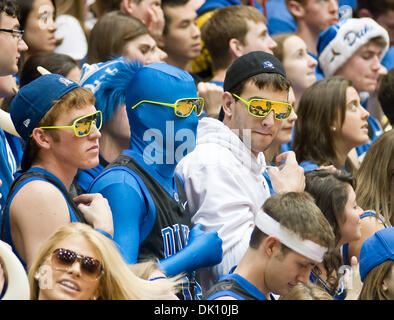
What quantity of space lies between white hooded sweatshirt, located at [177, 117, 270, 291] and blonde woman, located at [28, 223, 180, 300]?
1.09m

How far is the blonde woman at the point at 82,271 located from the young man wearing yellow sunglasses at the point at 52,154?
0.35 meters

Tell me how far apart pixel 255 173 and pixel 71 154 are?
1.37 meters

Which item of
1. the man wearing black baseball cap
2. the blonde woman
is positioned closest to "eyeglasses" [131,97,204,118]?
the man wearing black baseball cap

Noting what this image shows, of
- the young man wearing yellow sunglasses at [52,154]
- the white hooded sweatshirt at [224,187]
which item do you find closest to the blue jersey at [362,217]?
the white hooded sweatshirt at [224,187]

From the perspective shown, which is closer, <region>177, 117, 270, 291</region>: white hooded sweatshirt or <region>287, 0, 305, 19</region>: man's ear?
<region>177, 117, 270, 291</region>: white hooded sweatshirt

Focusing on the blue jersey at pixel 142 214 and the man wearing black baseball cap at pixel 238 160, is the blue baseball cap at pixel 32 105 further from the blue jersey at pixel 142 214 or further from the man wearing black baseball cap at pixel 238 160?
the man wearing black baseball cap at pixel 238 160

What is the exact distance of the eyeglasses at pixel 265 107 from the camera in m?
5.58

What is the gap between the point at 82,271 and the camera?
401cm

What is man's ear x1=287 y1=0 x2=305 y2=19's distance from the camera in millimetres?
9266

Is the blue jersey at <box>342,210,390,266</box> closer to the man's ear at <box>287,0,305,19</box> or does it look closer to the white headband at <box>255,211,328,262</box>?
the white headband at <box>255,211,328,262</box>

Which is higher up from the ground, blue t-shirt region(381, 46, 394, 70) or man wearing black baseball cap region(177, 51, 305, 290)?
man wearing black baseball cap region(177, 51, 305, 290)

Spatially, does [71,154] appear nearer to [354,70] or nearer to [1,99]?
[1,99]

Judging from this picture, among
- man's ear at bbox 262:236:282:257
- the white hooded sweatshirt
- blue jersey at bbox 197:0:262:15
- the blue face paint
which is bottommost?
blue jersey at bbox 197:0:262:15

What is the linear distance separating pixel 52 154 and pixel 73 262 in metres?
0.90
